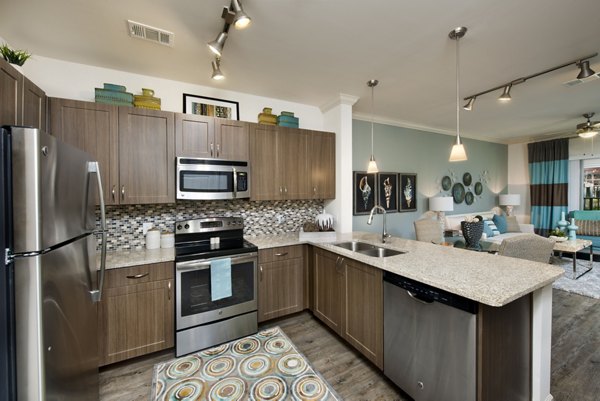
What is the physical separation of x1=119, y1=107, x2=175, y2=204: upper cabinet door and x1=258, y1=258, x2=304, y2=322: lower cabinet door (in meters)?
1.24

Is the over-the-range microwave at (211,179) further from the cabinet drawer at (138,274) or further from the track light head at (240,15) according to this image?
the track light head at (240,15)

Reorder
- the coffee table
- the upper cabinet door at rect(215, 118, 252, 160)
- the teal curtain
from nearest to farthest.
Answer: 1. the upper cabinet door at rect(215, 118, 252, 160)
2. the coffee table
3. the teal curtain

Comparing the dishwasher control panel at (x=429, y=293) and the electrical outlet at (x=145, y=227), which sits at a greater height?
the electrical outlet at (x=145, y=227)

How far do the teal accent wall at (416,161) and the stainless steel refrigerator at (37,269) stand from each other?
2.87 metres

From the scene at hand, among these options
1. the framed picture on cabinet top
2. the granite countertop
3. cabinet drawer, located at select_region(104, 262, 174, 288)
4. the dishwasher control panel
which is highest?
the framed picture on cabinet top

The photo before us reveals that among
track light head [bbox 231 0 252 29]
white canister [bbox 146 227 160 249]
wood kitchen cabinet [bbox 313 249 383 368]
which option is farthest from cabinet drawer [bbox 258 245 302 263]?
track light head [bbox 231 0 252 29]

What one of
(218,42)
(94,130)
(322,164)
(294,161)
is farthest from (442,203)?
(94,130)

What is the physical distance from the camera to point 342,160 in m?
3.28

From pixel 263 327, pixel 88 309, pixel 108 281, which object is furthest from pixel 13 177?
pixel 263 327

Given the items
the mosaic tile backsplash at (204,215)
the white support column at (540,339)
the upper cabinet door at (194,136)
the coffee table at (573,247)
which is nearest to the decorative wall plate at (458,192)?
the coffee table at (573,247)

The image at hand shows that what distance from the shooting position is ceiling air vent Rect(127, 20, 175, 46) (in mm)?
1834

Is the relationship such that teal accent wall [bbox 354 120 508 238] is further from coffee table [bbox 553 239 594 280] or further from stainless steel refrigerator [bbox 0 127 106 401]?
stainless steel refrigerator [bbox 0 127 106 401]

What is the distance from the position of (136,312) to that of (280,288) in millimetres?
1310

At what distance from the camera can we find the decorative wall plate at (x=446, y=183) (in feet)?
16.5
